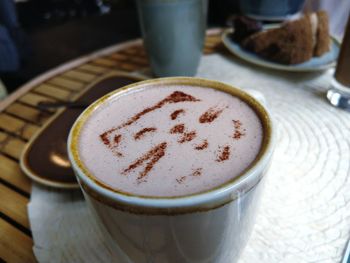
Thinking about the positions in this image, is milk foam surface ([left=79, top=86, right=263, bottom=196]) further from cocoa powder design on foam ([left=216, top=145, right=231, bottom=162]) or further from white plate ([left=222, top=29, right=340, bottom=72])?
white plate ([left=222, top=29, right=340, bottom=72])

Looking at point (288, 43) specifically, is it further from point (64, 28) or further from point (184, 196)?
point (64, 28)

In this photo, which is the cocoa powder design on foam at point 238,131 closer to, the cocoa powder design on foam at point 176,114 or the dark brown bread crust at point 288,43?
the cocoa powder design on foam at point 176,114

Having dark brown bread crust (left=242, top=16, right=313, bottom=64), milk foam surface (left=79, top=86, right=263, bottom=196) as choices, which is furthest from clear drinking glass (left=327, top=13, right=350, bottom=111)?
milk foam surface (left=79, top=86, right=263, bottom=196)

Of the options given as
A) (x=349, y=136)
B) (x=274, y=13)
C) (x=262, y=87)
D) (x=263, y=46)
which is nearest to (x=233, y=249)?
(x=349, y=136)

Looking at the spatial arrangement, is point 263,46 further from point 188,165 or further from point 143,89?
point 188,165

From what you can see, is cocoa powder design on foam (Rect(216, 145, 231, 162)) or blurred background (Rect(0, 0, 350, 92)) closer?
cocoa powder design on foam (Rect(216, 145, 231, 162))

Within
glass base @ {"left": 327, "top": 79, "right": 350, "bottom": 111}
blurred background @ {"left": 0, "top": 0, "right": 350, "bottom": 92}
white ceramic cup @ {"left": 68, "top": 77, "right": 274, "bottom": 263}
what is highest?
white ceramic cup @ {"left": 68, "top": 77, "right": 274, "bottom": 263}

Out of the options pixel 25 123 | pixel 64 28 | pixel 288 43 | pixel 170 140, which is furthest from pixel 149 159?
pixel 64 28
